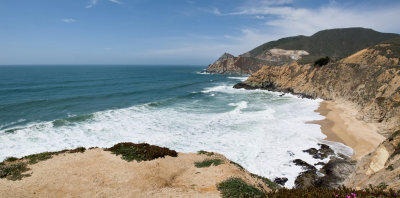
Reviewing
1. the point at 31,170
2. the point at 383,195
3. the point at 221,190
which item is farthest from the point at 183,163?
the point at 383,195

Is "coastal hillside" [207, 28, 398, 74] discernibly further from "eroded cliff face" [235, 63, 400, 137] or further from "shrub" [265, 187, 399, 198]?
"shrub" [265, 187, 399, 198]

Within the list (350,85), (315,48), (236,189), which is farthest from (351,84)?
(315,48)

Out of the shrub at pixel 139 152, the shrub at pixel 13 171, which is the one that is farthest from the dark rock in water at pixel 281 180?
the shrub at pixel 13 171

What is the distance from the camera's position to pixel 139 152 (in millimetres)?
13336

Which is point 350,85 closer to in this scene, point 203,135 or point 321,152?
point 321,152

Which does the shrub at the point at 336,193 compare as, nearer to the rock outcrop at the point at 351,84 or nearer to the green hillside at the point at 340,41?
the rock outcrop at the point at 351,84

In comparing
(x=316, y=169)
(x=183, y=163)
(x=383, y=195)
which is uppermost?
(x=383, y=195)

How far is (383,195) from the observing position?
20.0 ft

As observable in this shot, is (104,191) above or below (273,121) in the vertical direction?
above

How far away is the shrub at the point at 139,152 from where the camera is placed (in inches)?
504

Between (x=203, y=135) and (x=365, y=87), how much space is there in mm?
34147

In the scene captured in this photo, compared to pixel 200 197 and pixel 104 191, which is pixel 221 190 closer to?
pixel 200 197

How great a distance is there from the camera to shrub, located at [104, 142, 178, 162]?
12.8 m

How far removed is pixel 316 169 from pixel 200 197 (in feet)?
43.0
